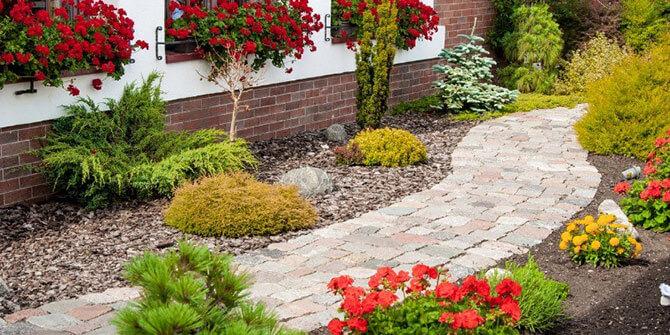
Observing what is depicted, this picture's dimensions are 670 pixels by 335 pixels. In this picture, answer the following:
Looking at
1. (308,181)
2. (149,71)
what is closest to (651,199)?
(308,181)

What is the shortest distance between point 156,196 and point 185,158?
0.43 m

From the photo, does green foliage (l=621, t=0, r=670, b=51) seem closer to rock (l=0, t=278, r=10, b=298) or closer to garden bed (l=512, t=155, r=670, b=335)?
garden bed (l=512, t=155, r=670, b=335)

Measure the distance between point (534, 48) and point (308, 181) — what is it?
8227 millimetres

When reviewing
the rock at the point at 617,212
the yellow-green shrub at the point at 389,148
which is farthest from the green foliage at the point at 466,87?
the rock at the point at 617,212

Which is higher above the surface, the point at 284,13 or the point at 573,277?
the point at 284,13

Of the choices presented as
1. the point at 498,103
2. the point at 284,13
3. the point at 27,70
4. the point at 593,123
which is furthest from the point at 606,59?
the point at 27,70

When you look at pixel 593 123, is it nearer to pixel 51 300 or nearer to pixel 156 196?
pixel 156 196

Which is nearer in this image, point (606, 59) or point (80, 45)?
point (80, 45)

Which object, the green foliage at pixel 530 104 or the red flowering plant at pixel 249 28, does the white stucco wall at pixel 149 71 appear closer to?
the red flowering plant at pixel 249 28

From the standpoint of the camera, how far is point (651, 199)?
7.88m

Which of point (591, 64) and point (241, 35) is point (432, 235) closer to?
point (241, 35)

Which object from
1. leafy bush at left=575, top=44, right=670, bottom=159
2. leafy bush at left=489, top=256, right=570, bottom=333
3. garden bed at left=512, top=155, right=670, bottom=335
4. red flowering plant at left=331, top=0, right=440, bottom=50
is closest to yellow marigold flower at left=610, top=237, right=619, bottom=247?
garden bed at left=512, top=155, right=670, bottom=335

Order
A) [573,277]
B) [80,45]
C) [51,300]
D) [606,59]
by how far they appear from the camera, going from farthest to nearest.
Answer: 1. [606,59]
2. [80,45]
3. [573,277]
4. [51,300]

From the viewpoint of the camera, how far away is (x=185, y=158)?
28.2ft
